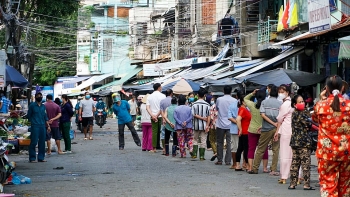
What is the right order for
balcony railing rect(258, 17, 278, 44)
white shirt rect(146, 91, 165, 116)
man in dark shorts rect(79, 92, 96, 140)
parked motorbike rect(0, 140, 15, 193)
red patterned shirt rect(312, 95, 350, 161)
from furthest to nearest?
balcony railing rect(258, 17, 278, 44)
man in dark shorts rect(79, 92, 96, 140)
white shirt rect(146, 91, 165, 116)
parked motorbike rect(0, 140, 15, 193)
red patterned shirt rect(312, 95, 350, 161)

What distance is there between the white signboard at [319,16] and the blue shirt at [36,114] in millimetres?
8156

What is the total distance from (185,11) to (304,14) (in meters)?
28.5

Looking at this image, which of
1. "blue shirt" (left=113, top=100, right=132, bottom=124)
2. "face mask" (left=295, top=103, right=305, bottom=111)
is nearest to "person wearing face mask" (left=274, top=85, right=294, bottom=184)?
"face mask" (left=295, top=103, right=305, bottom=111)

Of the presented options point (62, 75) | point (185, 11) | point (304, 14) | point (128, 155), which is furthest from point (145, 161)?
point (62, 75)

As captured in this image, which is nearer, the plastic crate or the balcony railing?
the plastic crate

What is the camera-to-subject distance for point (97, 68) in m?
83.3

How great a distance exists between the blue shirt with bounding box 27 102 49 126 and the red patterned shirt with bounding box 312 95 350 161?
11722 millimetres

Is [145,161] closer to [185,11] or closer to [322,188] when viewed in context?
[322,188]

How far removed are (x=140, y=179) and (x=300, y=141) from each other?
346 cm

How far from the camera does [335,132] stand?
A: 399 inches

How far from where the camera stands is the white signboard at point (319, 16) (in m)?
22.3

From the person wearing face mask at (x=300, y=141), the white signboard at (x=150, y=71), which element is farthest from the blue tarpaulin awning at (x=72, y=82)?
the person wearing face mask at (x=300, y=141)

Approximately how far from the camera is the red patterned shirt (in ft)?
32.9

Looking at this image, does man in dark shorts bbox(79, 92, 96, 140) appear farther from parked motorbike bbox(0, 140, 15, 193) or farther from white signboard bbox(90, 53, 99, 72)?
white signboard bbox(90, 53, 99, 72)
